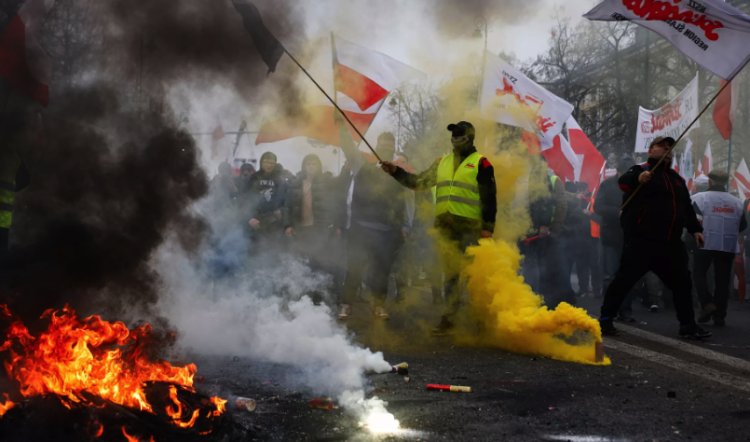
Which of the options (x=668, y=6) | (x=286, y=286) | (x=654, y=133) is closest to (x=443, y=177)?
(x=286, y=286)

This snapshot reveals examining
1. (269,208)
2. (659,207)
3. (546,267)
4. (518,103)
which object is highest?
(518,103)

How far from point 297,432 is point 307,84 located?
4.37 meters

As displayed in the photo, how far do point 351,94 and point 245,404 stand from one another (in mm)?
5248

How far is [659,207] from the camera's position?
6.92 m

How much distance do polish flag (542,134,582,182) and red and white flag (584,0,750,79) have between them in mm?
3344

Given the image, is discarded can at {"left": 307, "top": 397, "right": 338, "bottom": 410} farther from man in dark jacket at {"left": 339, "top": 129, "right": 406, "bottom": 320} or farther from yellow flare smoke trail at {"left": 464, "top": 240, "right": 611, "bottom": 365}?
man in dark jacket at {"left": 339, "top": 129, "right": 406, "bottom": 320}

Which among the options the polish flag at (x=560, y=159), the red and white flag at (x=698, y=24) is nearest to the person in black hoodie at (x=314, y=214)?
the polish flag at (x=560, y=159)

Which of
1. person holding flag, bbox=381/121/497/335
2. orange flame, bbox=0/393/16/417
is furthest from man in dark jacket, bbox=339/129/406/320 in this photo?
orange flame, bbox=0/393/16/417

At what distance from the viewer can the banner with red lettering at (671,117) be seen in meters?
11.8

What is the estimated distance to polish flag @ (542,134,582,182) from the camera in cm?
1095

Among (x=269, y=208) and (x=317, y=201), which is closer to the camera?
(x=269, y=208)

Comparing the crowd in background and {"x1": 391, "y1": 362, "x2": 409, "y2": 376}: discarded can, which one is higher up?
the crowd in background

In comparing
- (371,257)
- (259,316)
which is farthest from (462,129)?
(259,316)

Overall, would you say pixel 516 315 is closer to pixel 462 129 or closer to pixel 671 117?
pixel 462 129
